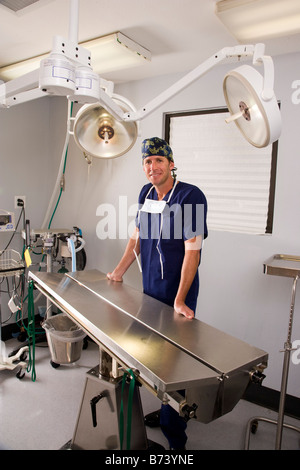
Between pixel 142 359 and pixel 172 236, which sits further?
pixel 172 236

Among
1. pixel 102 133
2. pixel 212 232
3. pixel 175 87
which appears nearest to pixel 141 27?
pixel 102 133

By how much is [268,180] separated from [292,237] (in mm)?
460

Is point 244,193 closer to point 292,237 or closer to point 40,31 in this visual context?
point 292,237

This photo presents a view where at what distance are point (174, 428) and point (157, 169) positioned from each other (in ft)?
4.92

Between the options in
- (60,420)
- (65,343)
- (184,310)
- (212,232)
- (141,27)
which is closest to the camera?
(184,310)

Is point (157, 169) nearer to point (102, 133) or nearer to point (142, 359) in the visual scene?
point (102, 133)

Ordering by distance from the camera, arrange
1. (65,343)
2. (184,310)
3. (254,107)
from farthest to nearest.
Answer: (65,343) → (184,310) → (254,107)

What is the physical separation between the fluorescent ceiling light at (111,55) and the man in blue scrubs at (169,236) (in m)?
0.76

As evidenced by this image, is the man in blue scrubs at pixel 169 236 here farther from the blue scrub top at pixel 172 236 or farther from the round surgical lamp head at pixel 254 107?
the round surgical lamp head at pixel 254 107

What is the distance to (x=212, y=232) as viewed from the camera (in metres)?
2.82

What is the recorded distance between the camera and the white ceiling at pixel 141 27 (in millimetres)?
1894

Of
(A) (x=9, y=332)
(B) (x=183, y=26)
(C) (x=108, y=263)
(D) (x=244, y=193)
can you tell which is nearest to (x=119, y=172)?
(C) (x=108, y=263)

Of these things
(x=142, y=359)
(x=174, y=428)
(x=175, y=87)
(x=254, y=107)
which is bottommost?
(x=174, y=428)

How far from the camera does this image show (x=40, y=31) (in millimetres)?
2236
